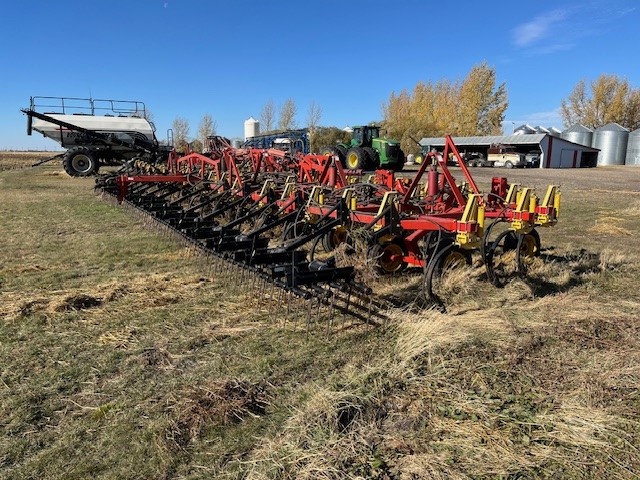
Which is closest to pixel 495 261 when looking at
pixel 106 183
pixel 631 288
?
pixel 631 288

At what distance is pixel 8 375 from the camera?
2967 millimetres

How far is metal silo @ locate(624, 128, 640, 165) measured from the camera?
141 feet

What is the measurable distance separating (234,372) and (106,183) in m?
9.77

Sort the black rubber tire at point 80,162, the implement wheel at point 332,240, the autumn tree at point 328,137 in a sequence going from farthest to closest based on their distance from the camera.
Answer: the autumn tree at point 328,137
the black rubber tire at point 80,162
the implement wheel at point 332,240

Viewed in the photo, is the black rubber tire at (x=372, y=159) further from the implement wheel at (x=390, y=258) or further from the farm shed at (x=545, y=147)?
the implement wheel at (x=390, y=258)

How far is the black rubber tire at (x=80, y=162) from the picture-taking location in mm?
17188

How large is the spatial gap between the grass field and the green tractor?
1540 centimetres

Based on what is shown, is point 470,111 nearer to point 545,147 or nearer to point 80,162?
Result: point 545,147

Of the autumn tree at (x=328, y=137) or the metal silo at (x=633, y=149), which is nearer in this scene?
the autumn tree at (x=328, y=137)

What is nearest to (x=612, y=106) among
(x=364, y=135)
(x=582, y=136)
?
(x=582, y=136)

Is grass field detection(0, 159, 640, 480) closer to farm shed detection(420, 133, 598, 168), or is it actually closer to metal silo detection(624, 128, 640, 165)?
farm shed detection(420, 133, 598, 168)

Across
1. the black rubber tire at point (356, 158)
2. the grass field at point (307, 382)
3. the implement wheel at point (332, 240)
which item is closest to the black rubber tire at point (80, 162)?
the black rubber tire at point (356, 158)

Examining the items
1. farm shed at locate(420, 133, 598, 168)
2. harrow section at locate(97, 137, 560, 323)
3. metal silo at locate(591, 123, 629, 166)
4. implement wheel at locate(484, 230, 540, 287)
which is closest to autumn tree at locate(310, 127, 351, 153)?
farm shed at locate(420, 133, 598, 168)

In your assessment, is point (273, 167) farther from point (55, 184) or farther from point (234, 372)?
point (55, 184)
